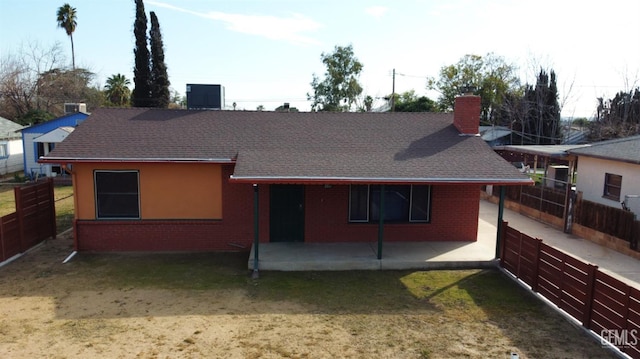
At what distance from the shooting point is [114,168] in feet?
38.5

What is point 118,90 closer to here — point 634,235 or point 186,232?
point 186,232

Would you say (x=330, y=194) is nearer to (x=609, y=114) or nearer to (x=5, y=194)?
(x=5, y=194)

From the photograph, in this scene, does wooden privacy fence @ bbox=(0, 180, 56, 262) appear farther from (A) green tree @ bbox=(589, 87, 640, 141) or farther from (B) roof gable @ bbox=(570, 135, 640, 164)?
(A) green tree @ bbox=(589, 87, 640, 141)

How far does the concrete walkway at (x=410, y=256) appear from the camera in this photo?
10734 mm

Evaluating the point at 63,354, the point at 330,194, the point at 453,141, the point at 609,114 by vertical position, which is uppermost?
the point at 609,114

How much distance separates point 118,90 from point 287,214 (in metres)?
41.4

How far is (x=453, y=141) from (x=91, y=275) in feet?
33.1

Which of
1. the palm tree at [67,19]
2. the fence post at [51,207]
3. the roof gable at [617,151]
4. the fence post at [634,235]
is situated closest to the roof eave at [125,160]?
the fence post at [51,207]

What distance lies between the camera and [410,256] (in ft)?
37.1

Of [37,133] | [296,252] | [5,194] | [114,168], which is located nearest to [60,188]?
[5,194]

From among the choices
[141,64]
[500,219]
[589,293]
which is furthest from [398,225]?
[141,64]

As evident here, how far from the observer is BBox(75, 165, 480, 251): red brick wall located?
12.0 m

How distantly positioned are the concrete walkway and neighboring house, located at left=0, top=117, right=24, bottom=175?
84.3 ft

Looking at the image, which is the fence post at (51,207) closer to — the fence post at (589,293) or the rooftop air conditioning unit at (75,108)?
the fence post at (589,293)
